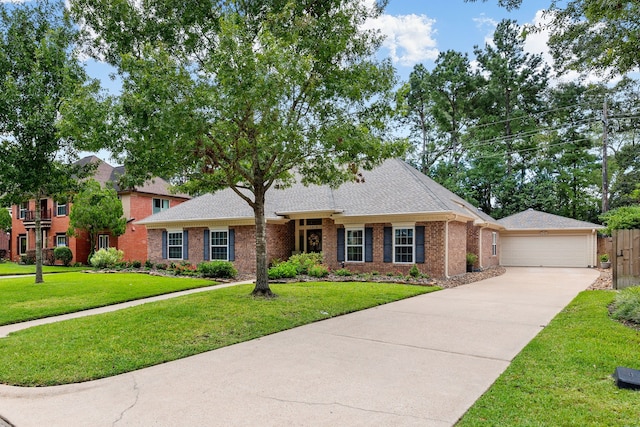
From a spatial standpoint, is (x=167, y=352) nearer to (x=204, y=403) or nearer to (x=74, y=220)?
(x=204, y=403)

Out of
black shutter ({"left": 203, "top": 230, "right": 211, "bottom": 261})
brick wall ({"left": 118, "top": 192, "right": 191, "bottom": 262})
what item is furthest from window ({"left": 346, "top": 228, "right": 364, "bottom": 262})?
brick wall ({"left": 118, "top": 192, "right": 191, "bottom": 262})

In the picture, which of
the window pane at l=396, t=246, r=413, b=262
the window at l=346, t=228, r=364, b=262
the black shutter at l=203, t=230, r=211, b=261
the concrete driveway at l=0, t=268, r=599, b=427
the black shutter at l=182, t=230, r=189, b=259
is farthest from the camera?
the black shutter at l=182, t=230, r=189, b=259

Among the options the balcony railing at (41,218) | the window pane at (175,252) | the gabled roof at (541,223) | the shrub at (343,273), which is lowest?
the shrub at (343,273)

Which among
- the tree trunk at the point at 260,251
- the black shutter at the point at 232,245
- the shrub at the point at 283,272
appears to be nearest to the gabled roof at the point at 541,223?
the shrub at the point at 283,272

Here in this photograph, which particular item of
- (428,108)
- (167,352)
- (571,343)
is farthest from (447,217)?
(428,108)

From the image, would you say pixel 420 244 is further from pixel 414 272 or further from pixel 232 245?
pixel 232 245

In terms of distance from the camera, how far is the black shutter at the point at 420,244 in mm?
15438

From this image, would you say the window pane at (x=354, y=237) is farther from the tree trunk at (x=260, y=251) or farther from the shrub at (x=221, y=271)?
the tree trunk at (x=260, y=251)

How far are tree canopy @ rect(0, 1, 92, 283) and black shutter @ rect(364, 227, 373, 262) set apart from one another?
436 inches

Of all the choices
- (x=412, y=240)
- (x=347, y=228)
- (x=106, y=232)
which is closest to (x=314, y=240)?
(x=347, y=228)

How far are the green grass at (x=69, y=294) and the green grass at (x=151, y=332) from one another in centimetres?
158

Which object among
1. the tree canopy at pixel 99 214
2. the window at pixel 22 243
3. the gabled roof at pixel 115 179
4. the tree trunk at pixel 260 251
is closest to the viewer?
the tree trunk at pixel 260 251

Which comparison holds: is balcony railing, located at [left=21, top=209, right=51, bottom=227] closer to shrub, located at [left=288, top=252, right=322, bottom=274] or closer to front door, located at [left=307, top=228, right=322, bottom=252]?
front door, located at [left=307, top=228, right=322, bottom=252]

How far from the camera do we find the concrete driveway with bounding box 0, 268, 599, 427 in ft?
12.3
